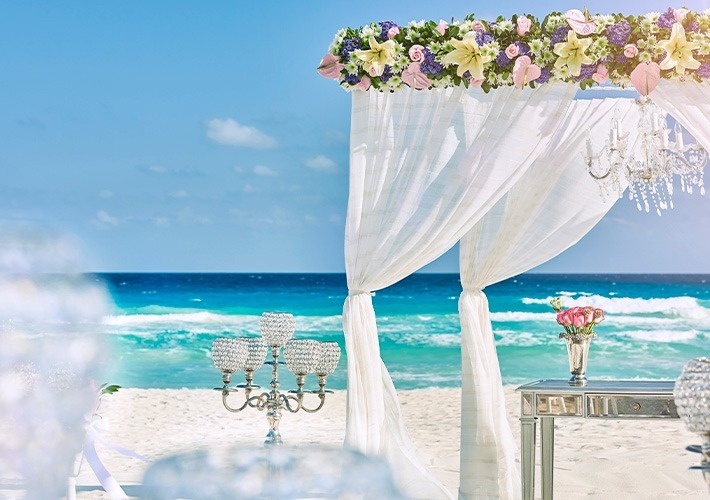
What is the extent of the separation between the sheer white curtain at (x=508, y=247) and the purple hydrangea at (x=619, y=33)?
2.14 feet

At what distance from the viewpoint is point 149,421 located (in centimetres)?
1192

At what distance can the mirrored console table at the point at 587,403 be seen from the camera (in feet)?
12.9

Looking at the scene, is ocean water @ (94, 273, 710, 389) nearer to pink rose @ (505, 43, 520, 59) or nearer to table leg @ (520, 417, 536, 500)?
table leg @ (520, 417, 536, 500)

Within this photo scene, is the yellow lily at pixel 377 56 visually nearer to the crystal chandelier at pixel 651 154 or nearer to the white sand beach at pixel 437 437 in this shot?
the crystal chandelier at pixel 651 154

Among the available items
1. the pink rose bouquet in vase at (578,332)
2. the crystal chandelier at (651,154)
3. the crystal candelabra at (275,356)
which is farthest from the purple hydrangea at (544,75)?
the crystal candelabra at (275,356)

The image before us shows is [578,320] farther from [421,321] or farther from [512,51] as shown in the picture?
[421,321]

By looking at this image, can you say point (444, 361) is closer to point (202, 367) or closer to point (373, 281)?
point (202, 367)

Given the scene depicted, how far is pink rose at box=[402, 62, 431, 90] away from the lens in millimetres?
3855

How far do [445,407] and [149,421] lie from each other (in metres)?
3.16

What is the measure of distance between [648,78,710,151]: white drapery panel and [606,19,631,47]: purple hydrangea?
0.19m

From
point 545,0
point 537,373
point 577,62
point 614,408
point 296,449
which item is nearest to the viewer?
point 296,449

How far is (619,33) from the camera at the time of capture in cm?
372

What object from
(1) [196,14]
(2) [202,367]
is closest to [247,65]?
(1) [196,14]

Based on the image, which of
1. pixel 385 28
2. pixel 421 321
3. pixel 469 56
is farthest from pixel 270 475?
pixel 421 321
